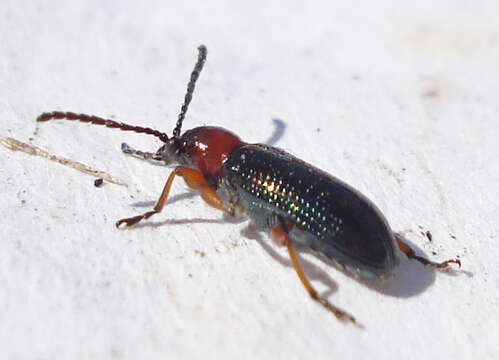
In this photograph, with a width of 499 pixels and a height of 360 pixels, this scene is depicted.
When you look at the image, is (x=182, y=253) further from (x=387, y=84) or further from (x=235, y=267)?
(x=387, y=84)

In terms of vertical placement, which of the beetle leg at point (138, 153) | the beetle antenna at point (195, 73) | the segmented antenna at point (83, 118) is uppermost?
the beetle antenna at point (195, 73)

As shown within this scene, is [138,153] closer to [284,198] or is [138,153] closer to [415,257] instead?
[284,198]

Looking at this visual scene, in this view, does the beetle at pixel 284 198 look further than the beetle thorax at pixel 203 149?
No

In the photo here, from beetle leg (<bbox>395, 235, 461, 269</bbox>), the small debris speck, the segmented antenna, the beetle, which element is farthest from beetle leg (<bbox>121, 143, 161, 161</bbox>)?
beetle leg (<bbox>395, 235, 461, 269</bbox>)

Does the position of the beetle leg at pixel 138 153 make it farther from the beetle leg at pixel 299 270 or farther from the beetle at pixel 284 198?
the beetle leg at pixel 299 270

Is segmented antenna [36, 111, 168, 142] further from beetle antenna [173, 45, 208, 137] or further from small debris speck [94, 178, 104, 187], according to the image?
small debris speck [94, 178, 104, 187]

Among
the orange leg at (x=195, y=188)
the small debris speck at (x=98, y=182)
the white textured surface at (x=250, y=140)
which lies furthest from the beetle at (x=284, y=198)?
the small debris speck at (x=98, y=182)

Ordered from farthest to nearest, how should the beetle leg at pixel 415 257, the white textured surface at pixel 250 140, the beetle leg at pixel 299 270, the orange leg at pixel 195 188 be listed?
1. the orange leg at pixel 195 188
2. the beetle leg at pixel 415 257
3. the beetle leg at pixel 299 270
4. the white textured surface at pixel 250 140
